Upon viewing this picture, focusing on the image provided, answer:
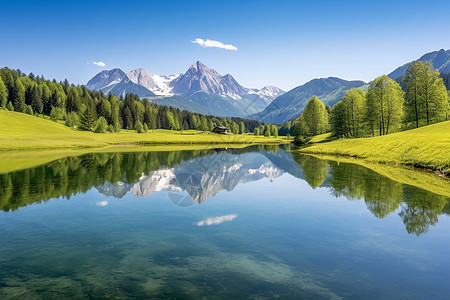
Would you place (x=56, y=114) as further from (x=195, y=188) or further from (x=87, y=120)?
(x=195, y=188)

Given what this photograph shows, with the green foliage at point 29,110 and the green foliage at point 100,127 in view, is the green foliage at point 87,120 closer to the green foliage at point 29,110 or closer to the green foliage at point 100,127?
the green foliage at point 100,127

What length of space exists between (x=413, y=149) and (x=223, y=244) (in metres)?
44.7

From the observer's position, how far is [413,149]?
1781 inches

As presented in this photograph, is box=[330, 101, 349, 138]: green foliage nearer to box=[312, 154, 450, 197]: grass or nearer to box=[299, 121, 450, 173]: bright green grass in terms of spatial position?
box=[299, 121, 450, 173]: bright green grass

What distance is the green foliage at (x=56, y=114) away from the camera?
165 m

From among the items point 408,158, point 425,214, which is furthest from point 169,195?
point 408,158

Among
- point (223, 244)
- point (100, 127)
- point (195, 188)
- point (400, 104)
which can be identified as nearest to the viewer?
point (223, 244)

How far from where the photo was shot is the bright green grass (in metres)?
37.5

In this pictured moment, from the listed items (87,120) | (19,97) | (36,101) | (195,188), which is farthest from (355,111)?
(19,97)

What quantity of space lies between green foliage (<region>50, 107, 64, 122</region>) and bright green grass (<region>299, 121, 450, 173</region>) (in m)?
165

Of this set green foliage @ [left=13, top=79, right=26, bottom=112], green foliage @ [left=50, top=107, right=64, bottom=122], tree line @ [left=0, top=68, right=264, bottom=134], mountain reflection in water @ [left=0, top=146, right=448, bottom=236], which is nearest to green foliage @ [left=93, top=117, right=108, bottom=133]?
tree line @ [left=0, top=68, right=264, bottom=134]

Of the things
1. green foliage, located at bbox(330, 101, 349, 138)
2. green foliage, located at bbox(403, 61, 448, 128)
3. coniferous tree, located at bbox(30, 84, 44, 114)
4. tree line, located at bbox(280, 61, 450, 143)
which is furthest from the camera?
coniferous tree, located at bbox(30, 84, 44, 114)

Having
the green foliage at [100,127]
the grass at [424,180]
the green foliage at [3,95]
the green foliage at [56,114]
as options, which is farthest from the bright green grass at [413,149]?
the green foliage at [3,95]

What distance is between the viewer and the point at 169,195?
84.7ft
